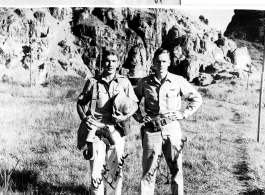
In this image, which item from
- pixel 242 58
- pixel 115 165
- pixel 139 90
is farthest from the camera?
pixel 242 58

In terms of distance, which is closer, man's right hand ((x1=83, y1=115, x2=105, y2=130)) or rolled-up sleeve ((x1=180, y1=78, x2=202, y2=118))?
man's right hand ((x1=83, y1=115, x2=105, y2=130))

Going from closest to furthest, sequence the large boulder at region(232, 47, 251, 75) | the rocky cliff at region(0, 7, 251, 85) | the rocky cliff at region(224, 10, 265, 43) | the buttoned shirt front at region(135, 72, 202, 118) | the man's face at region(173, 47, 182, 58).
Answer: the buttoned shirt front at region(135, 72, 202, 118) → the rocky cliff at region(224, 10, 265, 43) → the rocky cliff at region(0, 7, 251, 85) → the large boulder at region(232, 47, 251, 75) → the man's face at region(173, 47, 182, 58)

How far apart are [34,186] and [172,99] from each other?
2.29 meters

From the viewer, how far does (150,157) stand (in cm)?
290

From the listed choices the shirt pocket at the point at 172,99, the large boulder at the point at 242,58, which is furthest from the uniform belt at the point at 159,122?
the large boulder at the point at 242,58

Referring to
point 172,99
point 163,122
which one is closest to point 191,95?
point 172,99

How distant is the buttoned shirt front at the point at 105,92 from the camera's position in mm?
2932

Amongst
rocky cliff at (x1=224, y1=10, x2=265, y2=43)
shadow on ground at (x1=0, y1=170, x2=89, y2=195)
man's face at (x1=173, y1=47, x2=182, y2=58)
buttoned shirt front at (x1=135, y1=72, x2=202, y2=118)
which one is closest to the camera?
buttoned shirt front at (x1=135, y1=72, x2=202, y2=118)

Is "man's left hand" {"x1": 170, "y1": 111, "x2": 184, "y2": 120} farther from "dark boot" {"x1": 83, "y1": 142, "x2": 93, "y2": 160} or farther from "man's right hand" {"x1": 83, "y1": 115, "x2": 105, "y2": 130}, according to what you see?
"dark boot" {"x1": 83, "y1": 142, "x2": 93, "y2": 160}

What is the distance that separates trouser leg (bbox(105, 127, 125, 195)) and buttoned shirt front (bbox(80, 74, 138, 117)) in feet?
0.94

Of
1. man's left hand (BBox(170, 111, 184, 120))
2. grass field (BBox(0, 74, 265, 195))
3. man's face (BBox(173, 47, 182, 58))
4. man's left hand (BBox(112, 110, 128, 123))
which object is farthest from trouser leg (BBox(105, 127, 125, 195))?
man's face (BBox(173, 47, 182, 58))

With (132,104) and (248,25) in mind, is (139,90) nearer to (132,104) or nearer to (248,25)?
(132,104)

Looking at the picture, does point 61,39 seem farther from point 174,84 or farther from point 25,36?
point 174,84

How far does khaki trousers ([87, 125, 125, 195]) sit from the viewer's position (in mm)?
2846
